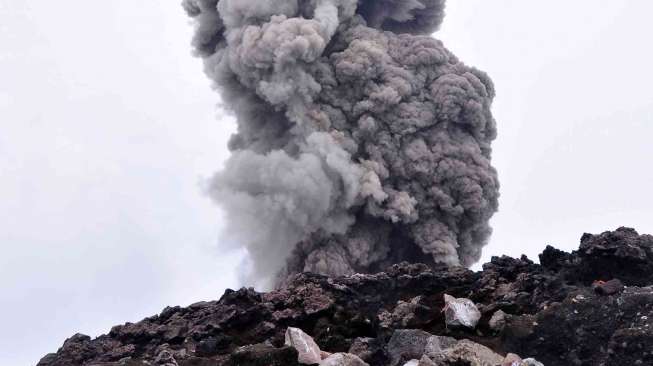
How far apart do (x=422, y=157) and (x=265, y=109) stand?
298 inches

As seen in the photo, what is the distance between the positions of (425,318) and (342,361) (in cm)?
358

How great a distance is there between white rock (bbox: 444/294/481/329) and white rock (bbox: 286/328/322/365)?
2.67m

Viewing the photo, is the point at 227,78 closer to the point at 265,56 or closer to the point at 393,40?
the point at 265,56

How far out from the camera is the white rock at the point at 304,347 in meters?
12.9

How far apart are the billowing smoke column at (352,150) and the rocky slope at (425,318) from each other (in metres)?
10.9

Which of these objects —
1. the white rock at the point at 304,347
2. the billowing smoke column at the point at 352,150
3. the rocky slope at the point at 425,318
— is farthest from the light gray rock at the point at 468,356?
the billowing smoke column at the point at 352,150

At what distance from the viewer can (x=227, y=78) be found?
33.6 metres

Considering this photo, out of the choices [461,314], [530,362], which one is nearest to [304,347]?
[461,314]

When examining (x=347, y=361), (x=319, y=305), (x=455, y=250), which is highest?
(x=455, y=250)

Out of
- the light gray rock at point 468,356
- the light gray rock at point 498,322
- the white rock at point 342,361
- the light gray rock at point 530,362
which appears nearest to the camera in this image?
the light gray rock at point 468,356

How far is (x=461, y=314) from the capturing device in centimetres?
1484

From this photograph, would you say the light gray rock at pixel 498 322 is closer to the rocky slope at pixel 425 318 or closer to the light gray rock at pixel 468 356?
the rocky slope at pixel 425 318

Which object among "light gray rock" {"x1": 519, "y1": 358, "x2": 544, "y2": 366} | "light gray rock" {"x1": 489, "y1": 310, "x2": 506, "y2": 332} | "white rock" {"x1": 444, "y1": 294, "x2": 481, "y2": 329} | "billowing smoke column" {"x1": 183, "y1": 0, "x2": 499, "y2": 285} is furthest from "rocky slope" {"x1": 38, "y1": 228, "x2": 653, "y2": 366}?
"billowing smoke column" {"x1": 183, "y1": 0, "x2": 499, "y2": 285}

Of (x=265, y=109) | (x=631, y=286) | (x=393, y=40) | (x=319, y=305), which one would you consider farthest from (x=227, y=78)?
(x=631, y=286)
